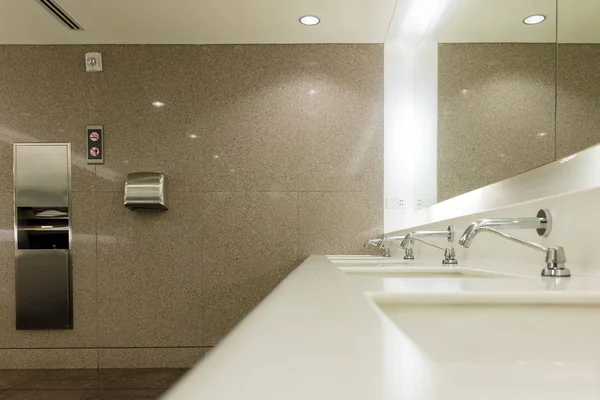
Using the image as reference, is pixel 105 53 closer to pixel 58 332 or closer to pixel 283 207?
pixel 283 207

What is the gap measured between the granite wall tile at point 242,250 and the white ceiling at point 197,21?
1.24 metres

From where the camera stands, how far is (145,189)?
391 cm

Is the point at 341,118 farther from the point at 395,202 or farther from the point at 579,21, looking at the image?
the point at 579,21

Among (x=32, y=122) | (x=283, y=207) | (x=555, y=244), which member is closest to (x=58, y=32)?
(x=32, y=122)

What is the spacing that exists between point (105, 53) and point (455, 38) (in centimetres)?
276

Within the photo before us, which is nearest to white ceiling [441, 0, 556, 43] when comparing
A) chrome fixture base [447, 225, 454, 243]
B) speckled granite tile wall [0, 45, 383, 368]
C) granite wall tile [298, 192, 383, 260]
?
chrome fixture base [447, 225, 454, 243]

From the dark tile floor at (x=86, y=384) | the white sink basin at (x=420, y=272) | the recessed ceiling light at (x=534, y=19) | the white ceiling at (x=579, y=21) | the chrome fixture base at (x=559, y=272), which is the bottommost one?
the dark tile floor at (x=86, y=384)

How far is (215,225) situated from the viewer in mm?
4094

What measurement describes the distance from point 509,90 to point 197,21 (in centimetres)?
244

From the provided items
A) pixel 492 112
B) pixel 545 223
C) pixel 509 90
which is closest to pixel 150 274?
pixel 492 112

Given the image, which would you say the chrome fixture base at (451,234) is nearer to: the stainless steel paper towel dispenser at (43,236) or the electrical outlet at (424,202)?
the electrical outlet at (424,202)

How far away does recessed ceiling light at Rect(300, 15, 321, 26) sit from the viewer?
361 centimetres

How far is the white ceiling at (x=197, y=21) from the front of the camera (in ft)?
11.2

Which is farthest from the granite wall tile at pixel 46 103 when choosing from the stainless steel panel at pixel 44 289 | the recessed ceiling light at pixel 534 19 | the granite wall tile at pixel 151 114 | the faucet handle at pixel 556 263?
the faucet handle at pixel 556 263
